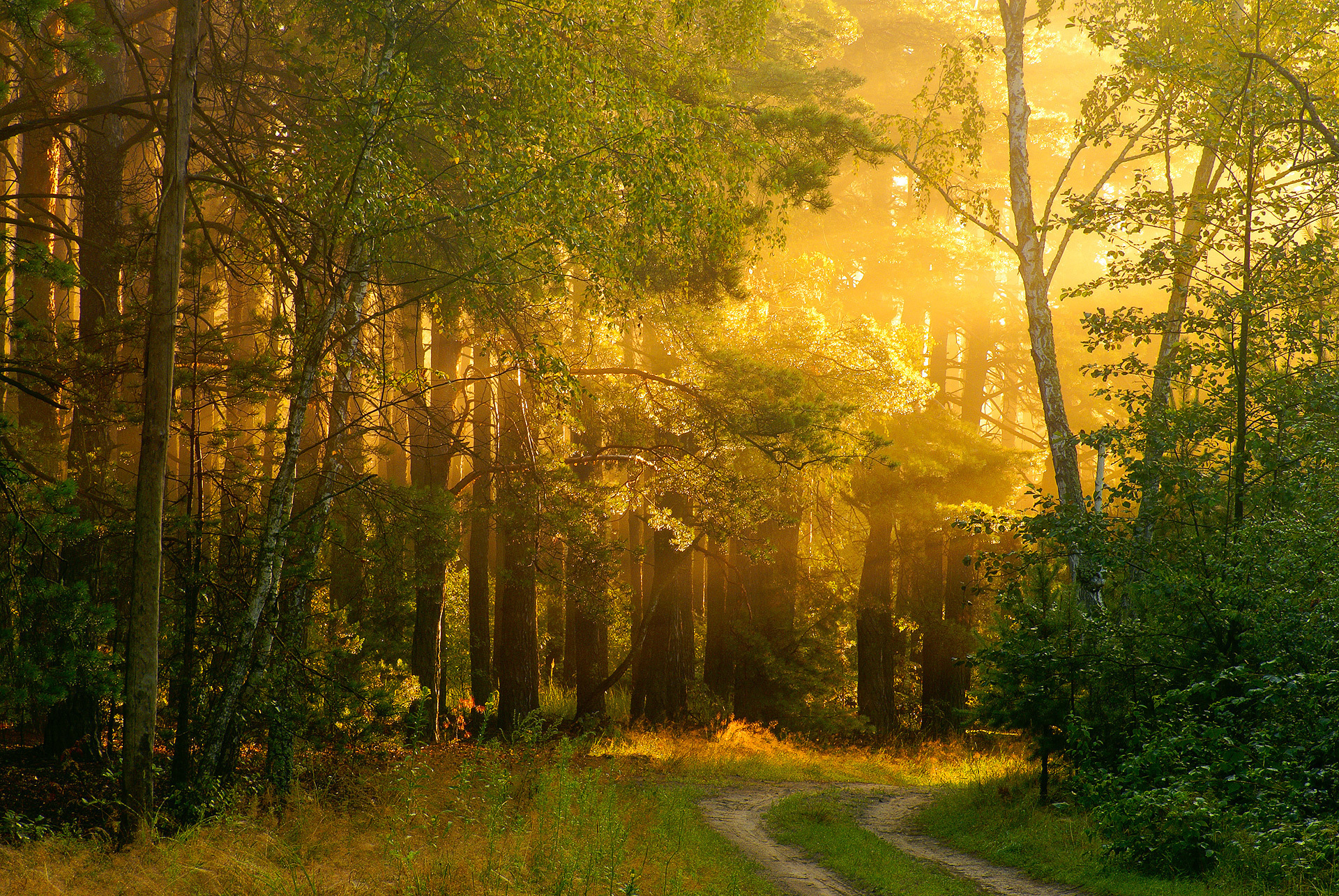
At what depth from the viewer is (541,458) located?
11.9 metres

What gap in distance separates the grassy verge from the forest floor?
0.02 metres

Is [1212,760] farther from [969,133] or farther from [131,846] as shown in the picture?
[969,133]

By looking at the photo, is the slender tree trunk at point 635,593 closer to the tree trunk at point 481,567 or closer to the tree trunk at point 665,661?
the tree trunk at point 665,661

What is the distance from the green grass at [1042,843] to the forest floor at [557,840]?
27mm

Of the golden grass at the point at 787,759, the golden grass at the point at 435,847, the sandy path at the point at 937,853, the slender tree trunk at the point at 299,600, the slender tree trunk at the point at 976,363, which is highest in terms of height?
the slender tree trunk at the point at 976,363

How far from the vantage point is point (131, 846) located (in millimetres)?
6992

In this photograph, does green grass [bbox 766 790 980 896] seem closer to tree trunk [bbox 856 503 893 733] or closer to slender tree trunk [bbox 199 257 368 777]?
slender tree trunk [bbox 199 257 368 777]

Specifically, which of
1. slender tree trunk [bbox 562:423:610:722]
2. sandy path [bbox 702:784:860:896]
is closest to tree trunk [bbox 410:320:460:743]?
slender tree trunk [bbox 562:423:610:722]

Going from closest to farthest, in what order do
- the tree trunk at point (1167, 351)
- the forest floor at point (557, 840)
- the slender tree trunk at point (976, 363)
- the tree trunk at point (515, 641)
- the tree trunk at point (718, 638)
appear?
the forest floor at point (557, 840)
the tree trunk at point (1167, 351)
the tree trunk at point (515, 641)
the tree trunk at point (718, 638)
the slender tree trunk at point (976, 363)

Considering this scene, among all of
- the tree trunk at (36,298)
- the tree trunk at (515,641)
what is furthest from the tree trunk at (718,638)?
the tree trunk at (36,298)

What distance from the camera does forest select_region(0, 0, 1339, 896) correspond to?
728 cm

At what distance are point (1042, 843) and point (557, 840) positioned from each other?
5.52 meters

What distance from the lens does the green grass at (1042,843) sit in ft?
25.9

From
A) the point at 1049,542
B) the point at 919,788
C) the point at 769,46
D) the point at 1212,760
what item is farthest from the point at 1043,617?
the point at 769,46
